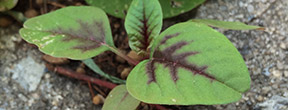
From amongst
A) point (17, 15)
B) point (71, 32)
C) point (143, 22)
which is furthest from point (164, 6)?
point (17, 15)

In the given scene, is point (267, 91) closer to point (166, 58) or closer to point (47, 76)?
point (166, 58)

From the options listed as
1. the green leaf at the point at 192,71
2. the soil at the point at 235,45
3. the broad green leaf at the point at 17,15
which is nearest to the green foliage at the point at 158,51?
the green leaf at the point at 192,71

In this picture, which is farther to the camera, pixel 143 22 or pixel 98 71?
pixel 98 71

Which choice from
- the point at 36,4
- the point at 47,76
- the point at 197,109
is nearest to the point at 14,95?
the point at 47,76

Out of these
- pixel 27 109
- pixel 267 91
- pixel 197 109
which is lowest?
pixel 27 109

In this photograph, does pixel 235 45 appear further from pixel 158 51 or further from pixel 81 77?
pixel 81 77
